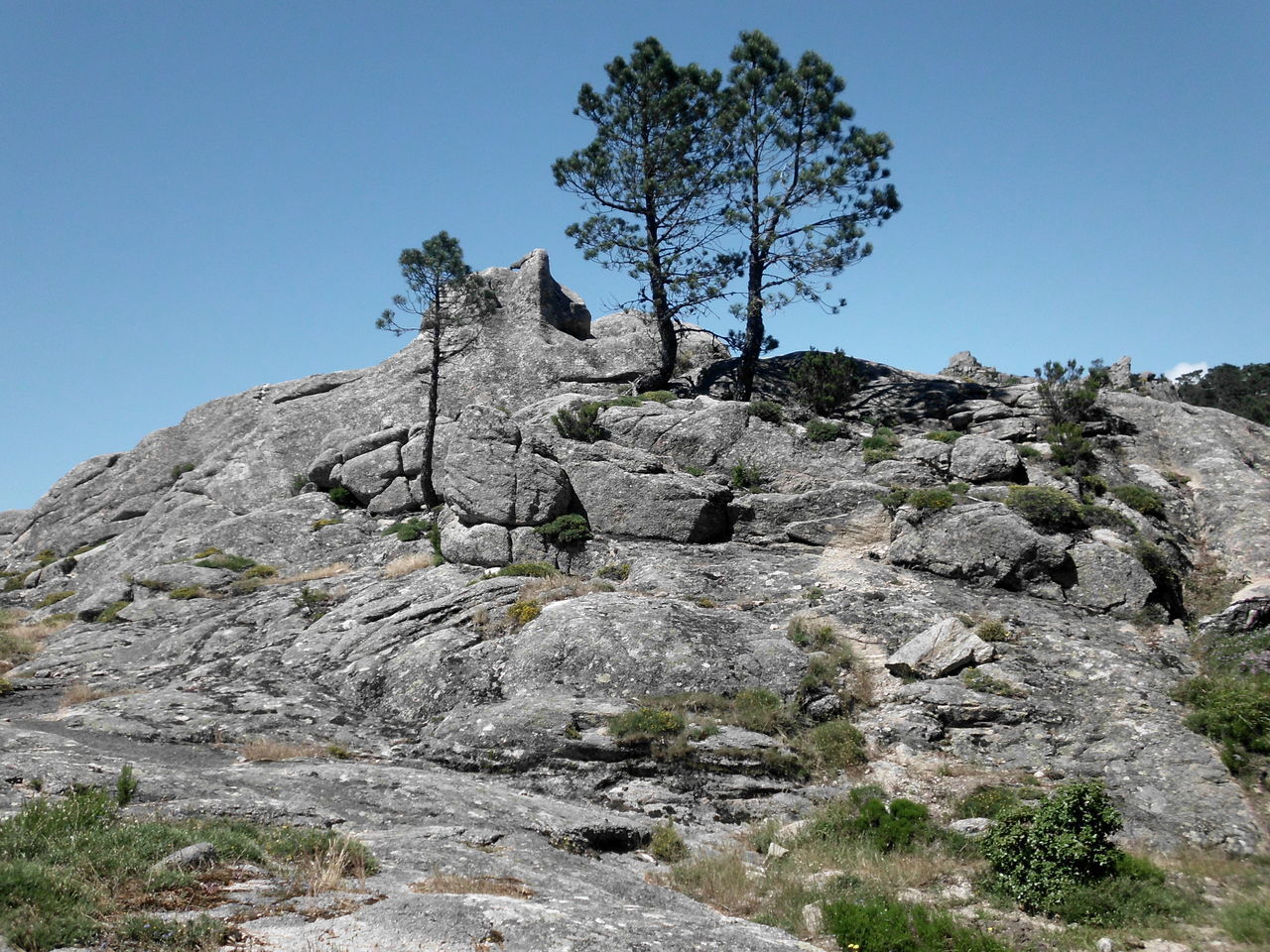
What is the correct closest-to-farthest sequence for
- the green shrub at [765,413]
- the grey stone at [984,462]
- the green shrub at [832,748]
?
1. the green shrub at [832,748]
2. the grey stone at [984,462]
3. the green shrub at [765,413]

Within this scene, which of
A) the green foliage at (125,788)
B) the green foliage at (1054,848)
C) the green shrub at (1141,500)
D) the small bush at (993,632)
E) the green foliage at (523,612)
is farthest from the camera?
the green shrub at (1141,500)

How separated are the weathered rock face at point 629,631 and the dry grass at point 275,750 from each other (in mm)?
637

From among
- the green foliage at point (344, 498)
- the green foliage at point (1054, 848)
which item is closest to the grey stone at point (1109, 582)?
the green foliage at point (1054, 848)

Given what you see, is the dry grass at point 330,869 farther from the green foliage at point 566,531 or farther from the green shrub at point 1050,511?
the green shrub at point 1050,511

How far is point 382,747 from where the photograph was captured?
1897cm

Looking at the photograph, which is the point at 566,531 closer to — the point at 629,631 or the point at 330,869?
the point at 629,631

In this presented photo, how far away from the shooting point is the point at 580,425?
111 ft

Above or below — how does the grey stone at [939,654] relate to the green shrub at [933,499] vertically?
below

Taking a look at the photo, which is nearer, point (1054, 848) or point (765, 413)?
point (1054, 848)

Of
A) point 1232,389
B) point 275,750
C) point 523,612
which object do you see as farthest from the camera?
point 1232,389

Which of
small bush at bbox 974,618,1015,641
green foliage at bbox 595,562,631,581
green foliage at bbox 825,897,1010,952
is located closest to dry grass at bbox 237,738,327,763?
green foliage at bbox 595,562,631,581

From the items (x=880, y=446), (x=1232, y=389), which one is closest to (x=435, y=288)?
(x=880, y=446)

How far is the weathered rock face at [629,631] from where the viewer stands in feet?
47.8

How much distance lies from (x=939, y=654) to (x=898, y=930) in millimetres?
11190
